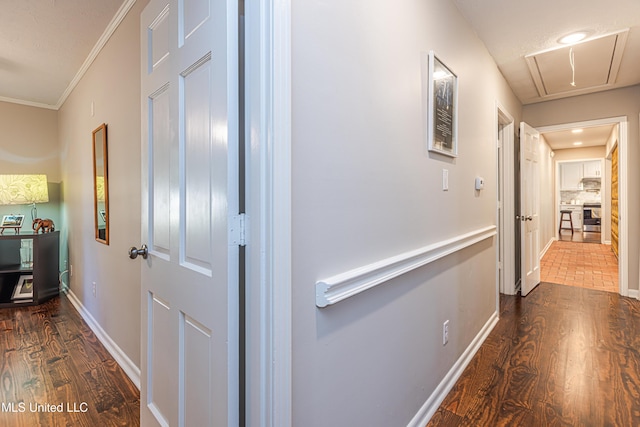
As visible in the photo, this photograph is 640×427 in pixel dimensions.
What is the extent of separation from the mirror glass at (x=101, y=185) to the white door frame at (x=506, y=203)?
342cm

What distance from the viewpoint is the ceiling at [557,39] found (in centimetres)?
207

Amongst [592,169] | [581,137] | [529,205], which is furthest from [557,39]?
[592,169]

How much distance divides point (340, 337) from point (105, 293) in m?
2.16

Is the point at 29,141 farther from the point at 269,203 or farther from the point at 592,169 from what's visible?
the point at 592,169

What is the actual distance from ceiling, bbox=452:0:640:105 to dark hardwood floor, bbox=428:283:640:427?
2.26 m

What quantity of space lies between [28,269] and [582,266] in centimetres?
745

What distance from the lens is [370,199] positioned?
1.23 metres

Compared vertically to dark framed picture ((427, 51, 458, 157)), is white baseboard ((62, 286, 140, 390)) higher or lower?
lower

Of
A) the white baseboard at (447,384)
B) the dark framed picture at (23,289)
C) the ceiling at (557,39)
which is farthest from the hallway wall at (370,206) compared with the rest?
the dark framed picture at (23,289)

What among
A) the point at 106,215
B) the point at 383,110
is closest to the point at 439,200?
the point at 383,110

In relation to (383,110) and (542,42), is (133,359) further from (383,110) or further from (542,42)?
(542,42)

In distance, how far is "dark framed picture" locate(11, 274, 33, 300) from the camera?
3.38m

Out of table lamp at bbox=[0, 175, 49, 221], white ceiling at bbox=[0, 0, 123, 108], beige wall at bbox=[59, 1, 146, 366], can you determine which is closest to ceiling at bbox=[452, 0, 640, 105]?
beige wall at bbox=[59, 1, 146, 366]

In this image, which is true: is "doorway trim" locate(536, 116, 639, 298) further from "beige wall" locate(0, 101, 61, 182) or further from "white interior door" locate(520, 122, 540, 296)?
"beige wall" locate(0, 101, 61, 182)
